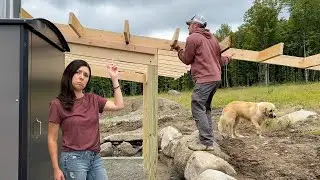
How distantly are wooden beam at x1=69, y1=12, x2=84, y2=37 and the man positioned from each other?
1415 millimetres

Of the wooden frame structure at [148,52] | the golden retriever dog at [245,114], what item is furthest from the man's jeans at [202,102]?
the golden retriever dog at [245,114]

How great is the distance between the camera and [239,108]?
1010cm

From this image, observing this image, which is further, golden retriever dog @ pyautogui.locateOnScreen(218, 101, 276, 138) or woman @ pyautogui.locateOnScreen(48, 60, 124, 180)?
golden retriever dog @ pyautogui.locateOnScreen(218, 101, 276, 138)

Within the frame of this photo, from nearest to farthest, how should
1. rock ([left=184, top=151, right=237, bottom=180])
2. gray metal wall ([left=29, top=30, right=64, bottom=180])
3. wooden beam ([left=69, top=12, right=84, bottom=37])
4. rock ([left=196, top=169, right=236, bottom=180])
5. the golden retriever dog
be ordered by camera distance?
gray metal wall ([left=29, top=30, right=64, bottom=180])
rock ([left=196, top=169, right=236, bottom=180])
wooden beam ([left=69, top=12, right=84, bottom=37])
rock ([left=184, top=151, right=237, bottom=180])
the golden retriever dog

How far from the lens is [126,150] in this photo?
429 inches

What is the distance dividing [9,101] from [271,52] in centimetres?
473

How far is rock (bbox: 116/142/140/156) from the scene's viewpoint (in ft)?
35.6

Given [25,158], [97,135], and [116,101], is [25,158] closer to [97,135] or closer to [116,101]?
[97,135]

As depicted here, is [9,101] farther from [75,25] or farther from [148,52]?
[148,52]

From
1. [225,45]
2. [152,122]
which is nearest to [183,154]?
[152,122]

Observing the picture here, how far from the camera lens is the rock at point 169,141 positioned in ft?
30.7

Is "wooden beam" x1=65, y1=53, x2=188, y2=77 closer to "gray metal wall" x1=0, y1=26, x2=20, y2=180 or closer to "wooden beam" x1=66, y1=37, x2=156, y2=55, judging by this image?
"wooden beam" x1=66, y1=37, x2=156, y2=55

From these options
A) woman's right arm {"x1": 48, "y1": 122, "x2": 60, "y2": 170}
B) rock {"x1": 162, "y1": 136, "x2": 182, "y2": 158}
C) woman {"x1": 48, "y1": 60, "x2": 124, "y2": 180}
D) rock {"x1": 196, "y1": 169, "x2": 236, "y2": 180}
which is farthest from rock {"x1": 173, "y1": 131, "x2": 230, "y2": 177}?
woman's right arm {"x1": 48, "y1": 122, "x2": 60, "y2": 170}

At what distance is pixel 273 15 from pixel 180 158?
2602 inches
